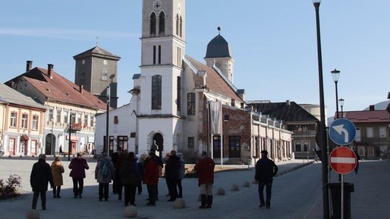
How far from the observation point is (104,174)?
54.7 ft

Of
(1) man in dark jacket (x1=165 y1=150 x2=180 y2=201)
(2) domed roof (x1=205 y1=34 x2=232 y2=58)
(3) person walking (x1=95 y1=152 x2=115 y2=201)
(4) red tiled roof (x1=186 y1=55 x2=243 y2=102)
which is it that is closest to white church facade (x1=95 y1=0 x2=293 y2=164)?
(4) red tiled roof (x1=186 y1=55 x2=243 y2=102)

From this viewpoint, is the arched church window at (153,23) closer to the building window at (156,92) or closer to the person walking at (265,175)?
the building window at (156,92)

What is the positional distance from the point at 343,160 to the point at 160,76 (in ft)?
146

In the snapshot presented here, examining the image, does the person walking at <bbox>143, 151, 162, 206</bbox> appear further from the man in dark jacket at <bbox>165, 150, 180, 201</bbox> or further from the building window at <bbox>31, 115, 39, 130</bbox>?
the building window at <bbox>31, 115, 39, 130</bbox>

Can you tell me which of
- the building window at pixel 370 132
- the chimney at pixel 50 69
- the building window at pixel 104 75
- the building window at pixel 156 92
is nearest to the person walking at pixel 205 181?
the building window at pixel 156 92

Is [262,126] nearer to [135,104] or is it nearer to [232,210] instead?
[135,104]

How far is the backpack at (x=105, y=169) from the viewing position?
54.8 ft

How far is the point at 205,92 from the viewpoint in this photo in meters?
55.2

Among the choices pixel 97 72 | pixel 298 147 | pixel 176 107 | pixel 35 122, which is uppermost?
pixel 97 72

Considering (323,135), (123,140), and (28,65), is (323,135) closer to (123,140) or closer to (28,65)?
(123,140)

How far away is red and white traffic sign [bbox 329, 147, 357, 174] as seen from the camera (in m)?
10.3

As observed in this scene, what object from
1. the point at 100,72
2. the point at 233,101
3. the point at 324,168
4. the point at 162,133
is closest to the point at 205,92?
the point at 162,133

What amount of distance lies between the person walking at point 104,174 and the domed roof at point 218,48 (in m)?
68.3

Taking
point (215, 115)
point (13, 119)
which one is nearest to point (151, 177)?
point (215, 115)
